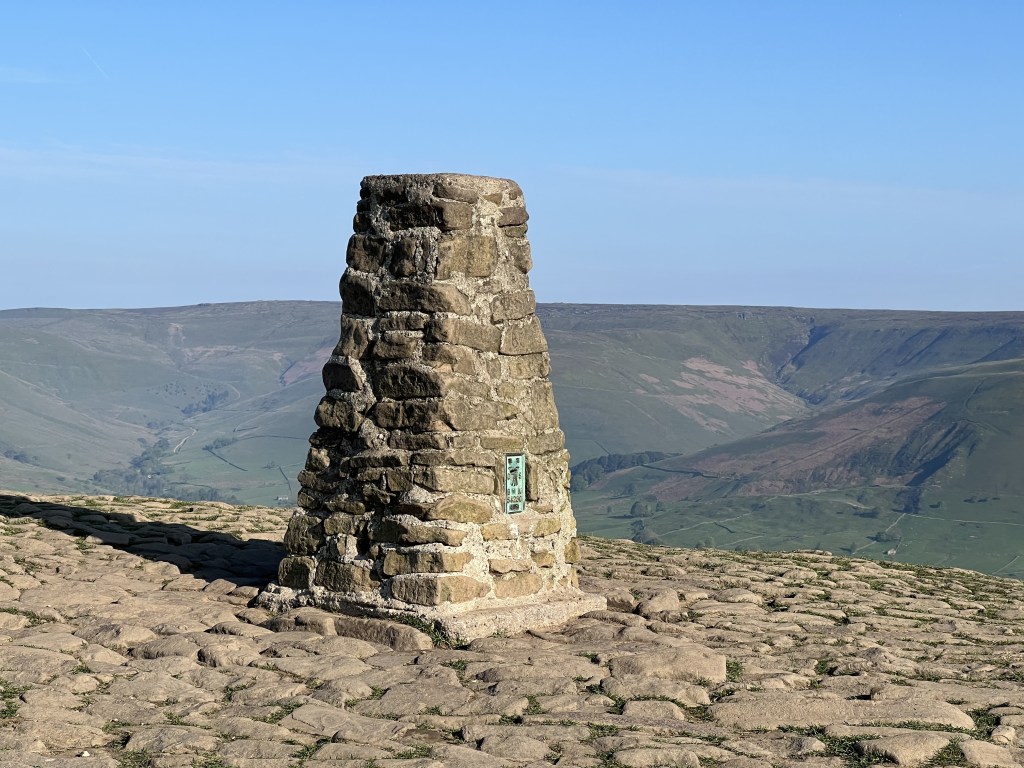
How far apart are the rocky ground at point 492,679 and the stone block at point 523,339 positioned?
2473mm

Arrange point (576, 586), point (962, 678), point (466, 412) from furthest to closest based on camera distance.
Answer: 1. point (576, 586)
2. point (466, 412)
3. point (962, 678)

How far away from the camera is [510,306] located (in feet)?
39.0

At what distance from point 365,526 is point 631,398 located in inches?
6653

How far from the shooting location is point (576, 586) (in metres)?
12.4

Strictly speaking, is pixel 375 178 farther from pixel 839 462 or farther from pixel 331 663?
pixel 839 462

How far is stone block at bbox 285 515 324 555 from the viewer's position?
11695mm

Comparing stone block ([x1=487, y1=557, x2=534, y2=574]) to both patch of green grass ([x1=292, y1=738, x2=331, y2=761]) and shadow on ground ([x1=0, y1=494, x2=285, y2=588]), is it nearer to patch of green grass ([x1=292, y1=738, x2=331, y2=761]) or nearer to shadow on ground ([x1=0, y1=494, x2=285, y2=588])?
shadow on ground ([x1=0, y1=494, x2=285, y2=588])

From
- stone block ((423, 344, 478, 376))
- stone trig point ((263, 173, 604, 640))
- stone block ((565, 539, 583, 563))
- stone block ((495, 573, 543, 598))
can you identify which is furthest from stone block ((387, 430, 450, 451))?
stone block ((565, 539, 583, 563))

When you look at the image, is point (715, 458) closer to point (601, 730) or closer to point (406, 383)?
Answer: point (406, 383)

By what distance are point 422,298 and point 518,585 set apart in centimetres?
261

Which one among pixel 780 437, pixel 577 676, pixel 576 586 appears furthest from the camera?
pixel 780 437

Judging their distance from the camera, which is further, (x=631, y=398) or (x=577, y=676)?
(x=631, y=398)

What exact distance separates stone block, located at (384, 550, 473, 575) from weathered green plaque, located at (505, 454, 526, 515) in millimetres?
753

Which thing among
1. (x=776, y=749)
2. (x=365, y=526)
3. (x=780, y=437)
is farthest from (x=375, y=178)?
(x=780, y=437)
